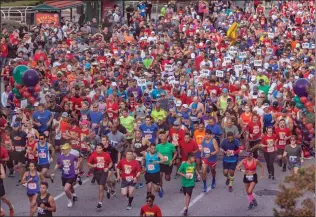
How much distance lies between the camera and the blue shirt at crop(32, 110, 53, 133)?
68.0 feet

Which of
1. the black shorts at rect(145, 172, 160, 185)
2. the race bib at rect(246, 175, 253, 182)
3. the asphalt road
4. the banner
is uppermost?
the race bib at rect(246, 175, 253, 182)

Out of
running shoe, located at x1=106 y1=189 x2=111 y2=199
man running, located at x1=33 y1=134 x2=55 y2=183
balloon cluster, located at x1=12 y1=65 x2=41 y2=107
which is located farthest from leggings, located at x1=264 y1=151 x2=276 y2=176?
balloon cluster, located at x1=12 y1=65 x2=41 y2=107

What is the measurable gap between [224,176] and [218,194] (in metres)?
1.35

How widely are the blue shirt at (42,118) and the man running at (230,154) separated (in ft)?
16.2

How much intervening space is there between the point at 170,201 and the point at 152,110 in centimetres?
390

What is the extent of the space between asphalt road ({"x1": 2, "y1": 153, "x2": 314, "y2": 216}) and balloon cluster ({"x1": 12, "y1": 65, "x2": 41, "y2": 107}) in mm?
3993

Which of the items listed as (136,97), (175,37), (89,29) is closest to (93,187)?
(136,97)

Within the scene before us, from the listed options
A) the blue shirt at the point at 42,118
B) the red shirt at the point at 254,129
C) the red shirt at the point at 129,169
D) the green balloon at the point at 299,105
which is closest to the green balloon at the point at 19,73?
the blue shirt at the point at 42,118

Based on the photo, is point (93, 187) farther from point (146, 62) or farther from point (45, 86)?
point (146, 62)

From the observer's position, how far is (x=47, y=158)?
18422mm

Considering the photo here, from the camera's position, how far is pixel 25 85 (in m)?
23.0

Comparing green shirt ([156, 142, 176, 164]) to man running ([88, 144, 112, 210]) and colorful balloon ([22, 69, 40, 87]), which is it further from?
colorful balloon ([22, 69, 40, 87])

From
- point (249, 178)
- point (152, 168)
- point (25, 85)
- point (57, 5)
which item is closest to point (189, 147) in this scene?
point (152, 168)

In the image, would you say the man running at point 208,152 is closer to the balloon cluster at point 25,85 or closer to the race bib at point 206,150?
the race bib at point 206,150
